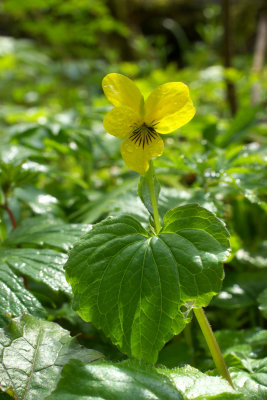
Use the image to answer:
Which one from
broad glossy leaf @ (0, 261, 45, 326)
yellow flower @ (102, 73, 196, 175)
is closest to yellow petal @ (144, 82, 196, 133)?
yellow flower @ (102, 73, 196, 175)

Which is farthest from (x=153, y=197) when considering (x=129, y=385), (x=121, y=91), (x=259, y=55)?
(x=259, y=55)

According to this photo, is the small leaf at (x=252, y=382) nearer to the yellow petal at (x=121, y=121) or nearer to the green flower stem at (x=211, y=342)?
the green flower stem at (x=211, y=342)

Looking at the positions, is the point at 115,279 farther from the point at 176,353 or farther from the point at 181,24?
the point at 181,24

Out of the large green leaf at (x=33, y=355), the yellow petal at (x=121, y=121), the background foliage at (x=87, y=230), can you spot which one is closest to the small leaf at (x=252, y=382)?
the background foliage at (x=87, y=230)

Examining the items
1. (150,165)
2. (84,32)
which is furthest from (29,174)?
(84,32)

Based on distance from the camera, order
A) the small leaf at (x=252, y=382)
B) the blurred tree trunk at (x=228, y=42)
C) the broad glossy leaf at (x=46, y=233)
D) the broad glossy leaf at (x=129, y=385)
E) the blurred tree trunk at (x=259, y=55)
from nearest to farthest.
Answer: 1. the broad glossy leaf at (x=129, y=385)
2. the small leaf at (x=252, y=382)
3. the broad glossy leaf at (x=46, y=233)
4. the blurred tree trunk at (x=228, y=42)
5. the blurred tree trunk at (x=259, y=55)

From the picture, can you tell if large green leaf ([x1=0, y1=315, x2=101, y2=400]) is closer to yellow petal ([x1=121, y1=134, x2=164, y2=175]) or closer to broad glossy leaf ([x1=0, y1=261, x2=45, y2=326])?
broad glossy leaf ([x1=0, y1=261, x2=45, y2=326])
